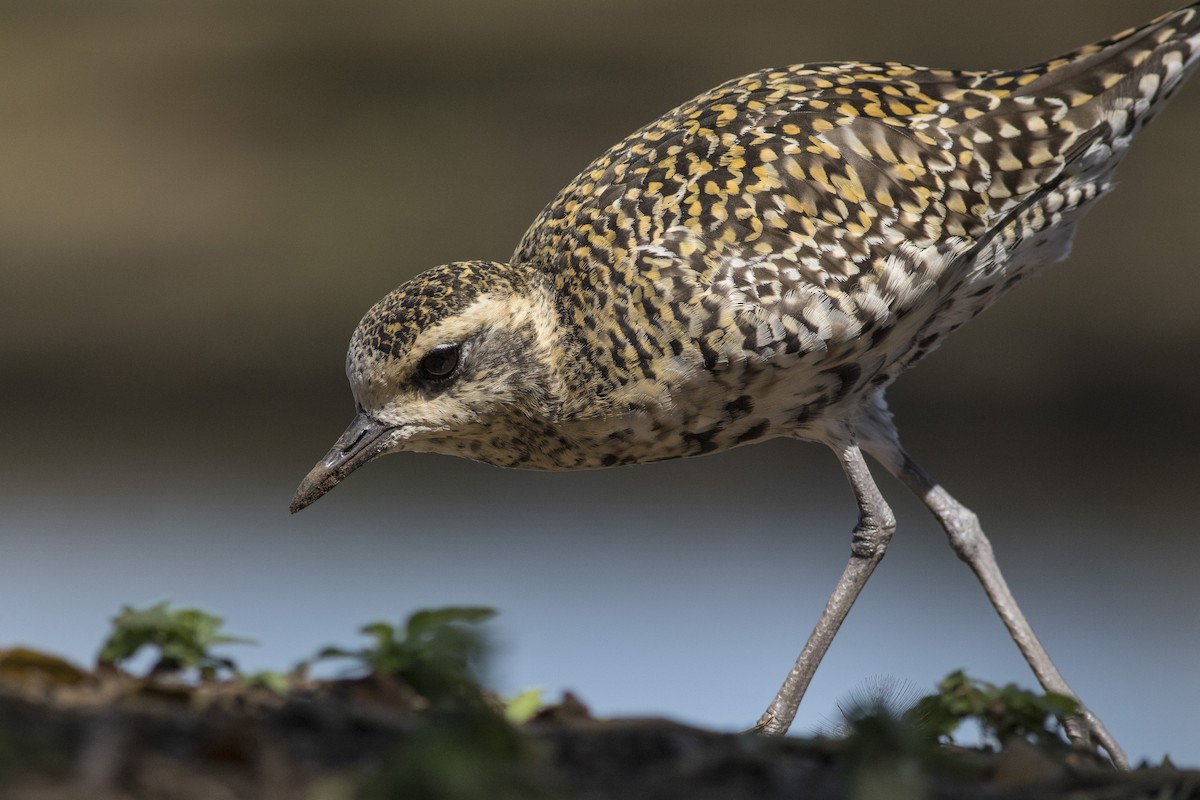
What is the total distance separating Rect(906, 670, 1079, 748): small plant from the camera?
3.35m

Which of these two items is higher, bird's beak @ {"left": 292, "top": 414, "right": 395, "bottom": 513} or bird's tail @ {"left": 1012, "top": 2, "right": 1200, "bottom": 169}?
bird's tail @ {"left": 1012, "top": 2, "right": 1200, "bottom": 169}

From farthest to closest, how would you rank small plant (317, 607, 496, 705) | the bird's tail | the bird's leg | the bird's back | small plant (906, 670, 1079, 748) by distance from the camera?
the bird's tail, the bird's leg, the bird's back, small plant (906, 670, 1079, 748), small plant (317, 607, 496, 705)

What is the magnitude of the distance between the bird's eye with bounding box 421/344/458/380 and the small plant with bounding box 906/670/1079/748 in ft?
6.75

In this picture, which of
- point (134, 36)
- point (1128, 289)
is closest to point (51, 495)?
point (134, 36)

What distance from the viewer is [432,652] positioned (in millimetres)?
3041

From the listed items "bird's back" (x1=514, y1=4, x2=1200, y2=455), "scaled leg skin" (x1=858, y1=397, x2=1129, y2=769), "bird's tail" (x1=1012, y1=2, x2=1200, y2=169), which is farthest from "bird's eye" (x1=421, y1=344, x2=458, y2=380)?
"bird's tail" (x1=1012, y1=2, x2=1200, y2=169)

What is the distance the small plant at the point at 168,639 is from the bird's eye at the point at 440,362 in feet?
5.91

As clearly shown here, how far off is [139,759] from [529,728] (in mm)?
884

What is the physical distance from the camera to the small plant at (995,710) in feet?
11.0

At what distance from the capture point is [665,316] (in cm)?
495

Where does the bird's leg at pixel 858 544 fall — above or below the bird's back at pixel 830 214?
below

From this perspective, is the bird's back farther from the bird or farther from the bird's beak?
the bird's beak

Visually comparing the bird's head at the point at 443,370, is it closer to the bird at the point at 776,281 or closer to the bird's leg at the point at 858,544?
the bird at the point at 776,281

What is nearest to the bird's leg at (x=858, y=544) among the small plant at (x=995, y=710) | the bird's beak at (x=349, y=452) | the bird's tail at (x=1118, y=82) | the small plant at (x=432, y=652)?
the bird's tail at (x=1118, y=82)
